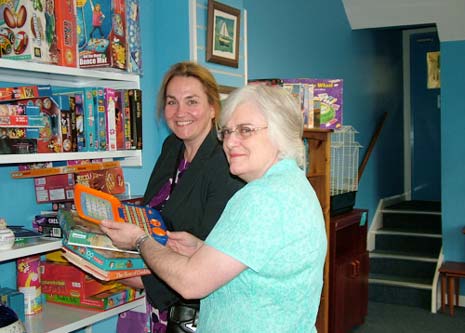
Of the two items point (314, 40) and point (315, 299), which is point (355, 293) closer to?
point (314, 40)

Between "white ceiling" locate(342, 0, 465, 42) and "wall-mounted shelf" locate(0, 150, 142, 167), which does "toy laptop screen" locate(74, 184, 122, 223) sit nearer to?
"wall-mounted shelf" locate(0, 150, 142, 167)

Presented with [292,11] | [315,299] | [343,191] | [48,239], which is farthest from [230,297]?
[292,11]

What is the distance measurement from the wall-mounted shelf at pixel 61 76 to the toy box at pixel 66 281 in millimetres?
674

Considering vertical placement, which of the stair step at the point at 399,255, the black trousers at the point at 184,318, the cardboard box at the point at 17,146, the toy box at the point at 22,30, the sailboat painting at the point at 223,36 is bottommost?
the stair step at the point at 399,255

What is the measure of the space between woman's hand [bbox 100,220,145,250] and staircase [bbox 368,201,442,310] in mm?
4057

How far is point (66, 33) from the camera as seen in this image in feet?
6.06

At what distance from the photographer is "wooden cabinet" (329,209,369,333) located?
3717 mm

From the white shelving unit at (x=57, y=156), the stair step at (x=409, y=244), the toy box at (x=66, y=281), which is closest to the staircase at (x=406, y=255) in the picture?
the stair step at (x=409, y=244)

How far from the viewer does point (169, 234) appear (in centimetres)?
159

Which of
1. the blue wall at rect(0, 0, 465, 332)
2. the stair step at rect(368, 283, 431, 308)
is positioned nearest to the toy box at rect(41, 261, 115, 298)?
the blue wall at rect(0, 0, 465, 332)

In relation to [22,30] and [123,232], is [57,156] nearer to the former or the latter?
[22,30]

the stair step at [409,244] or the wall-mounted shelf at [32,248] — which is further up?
the wall-mounted shelf at [32,248]

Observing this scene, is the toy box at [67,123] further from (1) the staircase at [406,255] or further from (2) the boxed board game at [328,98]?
(1) the staircase at [406,255]

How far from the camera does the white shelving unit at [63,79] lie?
169 centimetres
